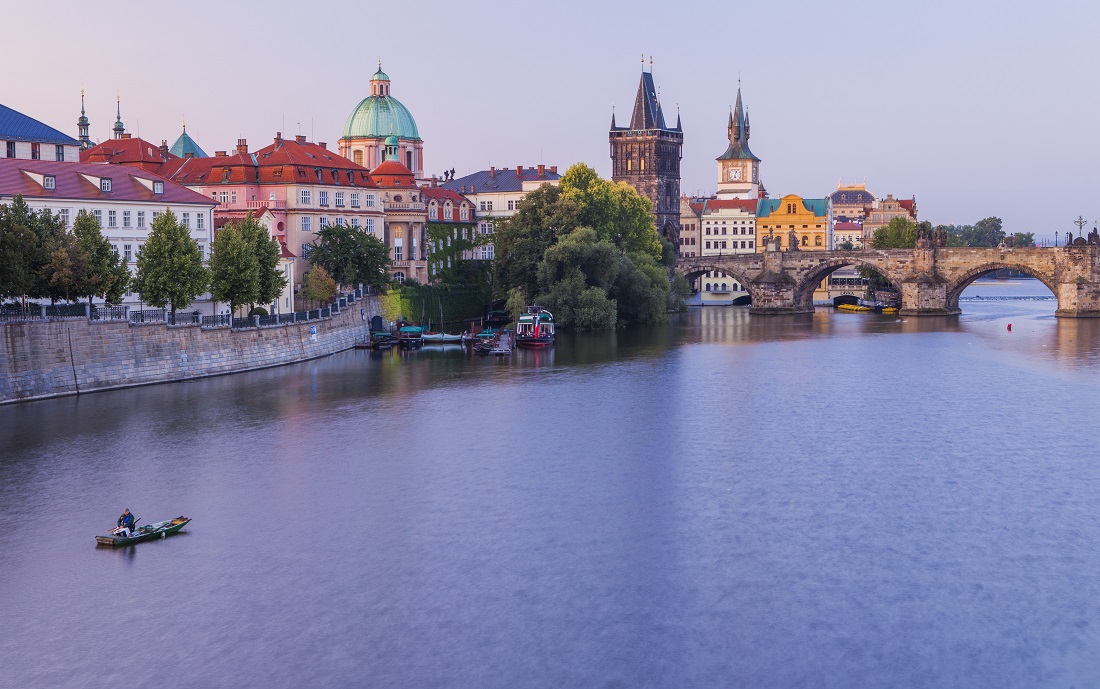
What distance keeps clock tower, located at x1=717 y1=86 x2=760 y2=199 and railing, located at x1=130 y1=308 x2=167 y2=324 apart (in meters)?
139

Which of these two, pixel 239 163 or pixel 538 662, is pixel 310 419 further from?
pixel 239 163

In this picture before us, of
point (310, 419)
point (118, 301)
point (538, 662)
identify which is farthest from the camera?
point (118, 301)

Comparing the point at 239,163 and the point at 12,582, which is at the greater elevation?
the point at 239,163

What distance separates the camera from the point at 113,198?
198 feet

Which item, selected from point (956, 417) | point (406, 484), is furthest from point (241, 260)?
point (956, 417)

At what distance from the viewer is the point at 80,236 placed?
52.8 meters

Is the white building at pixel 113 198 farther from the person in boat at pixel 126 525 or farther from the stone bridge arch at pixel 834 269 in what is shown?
the stone bridge arch at pixel 834 269

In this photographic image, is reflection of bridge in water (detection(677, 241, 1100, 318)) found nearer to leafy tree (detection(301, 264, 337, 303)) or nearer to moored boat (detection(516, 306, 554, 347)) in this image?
moored boat (detection(516, 306, 554, 347))

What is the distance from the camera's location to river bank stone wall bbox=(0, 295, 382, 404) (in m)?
46.3

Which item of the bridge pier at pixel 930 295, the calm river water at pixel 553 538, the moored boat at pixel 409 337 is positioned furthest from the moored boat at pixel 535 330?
the bridge pier at pixel 930 295

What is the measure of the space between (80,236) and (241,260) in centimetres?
839

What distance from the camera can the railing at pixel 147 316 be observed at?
51.2 m

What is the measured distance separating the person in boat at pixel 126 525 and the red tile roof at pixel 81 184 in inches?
1219

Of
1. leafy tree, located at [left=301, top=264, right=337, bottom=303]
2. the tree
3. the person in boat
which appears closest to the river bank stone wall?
the tree
